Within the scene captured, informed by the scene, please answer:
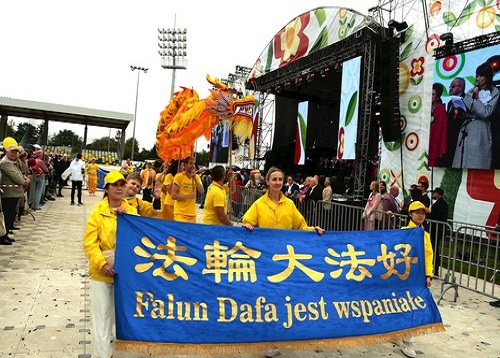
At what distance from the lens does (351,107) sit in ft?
41.9

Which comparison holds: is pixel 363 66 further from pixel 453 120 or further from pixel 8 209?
pixel 8 209

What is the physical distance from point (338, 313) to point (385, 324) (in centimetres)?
46

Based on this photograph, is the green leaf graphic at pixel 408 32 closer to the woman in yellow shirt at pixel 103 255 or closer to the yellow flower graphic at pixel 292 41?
the yellow flower graphic at pixel 292 41

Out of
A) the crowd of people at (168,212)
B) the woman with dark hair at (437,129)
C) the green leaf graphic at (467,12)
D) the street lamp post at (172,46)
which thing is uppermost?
the street lamp post at (172,46)

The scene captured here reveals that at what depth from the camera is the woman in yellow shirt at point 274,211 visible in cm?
354

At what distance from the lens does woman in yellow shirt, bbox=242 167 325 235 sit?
3537mm

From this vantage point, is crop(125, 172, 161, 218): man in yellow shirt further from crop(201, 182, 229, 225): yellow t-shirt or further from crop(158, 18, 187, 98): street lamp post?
crop(158, 18, 187, 98): street lamp post

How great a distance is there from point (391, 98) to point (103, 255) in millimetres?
10320

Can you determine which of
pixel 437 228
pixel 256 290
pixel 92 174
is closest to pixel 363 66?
pixel 437 228

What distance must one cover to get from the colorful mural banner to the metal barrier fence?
7.09ft

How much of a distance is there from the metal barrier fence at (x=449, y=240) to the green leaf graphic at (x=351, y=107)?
14.9ft

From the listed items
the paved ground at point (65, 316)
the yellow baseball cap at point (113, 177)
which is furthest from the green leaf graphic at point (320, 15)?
the yellow baseball cap at point (113, 177)

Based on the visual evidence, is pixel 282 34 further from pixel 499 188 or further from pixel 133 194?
pixel 133 194

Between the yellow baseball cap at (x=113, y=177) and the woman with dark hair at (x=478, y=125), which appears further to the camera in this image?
the woman with dark hair at (x=478, y=125)
